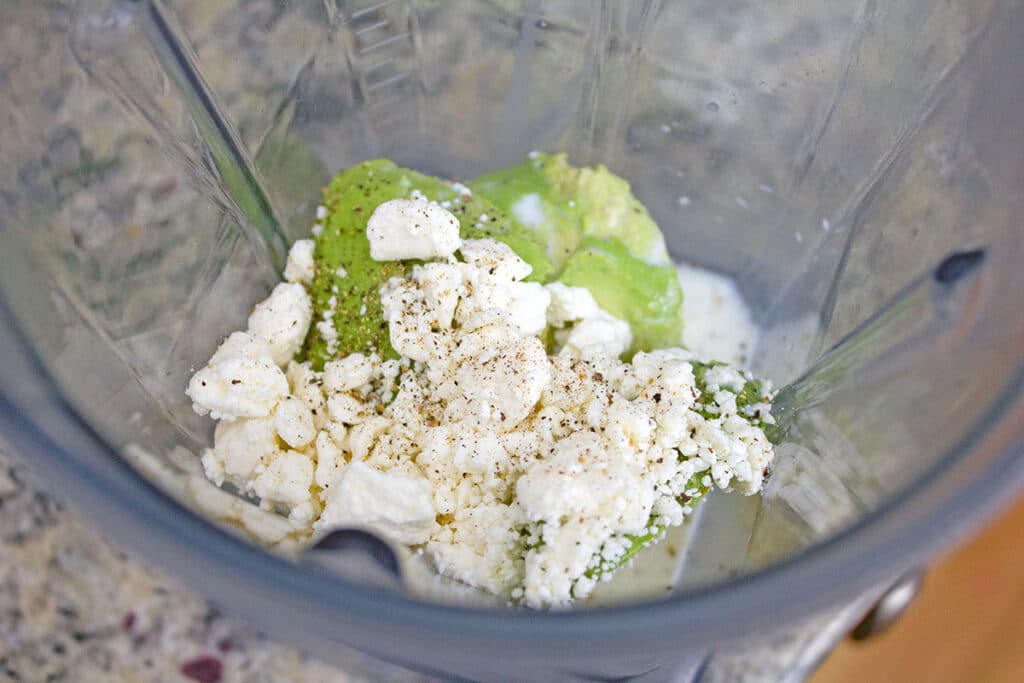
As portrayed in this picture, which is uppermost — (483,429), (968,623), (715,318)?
(483,429)

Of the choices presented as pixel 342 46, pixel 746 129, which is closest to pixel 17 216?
pixel 342 46

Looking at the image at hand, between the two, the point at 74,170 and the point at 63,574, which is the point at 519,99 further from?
the point at 63,574

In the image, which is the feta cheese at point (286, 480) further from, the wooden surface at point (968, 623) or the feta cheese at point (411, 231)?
the wooden surface at point (968, 623)

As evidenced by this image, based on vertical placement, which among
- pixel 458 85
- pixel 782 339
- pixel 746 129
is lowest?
pixel 782 339

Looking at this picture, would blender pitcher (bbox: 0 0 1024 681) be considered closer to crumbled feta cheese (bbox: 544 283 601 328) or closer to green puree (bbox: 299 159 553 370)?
green puree (bbox: 299 159 553 370)

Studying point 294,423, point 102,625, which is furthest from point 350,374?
point 102,625

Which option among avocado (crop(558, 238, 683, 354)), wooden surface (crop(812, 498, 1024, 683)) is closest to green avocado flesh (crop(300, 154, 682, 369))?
avocado (crop(558, 238, 683, 354))

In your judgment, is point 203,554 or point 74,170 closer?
point 203,554

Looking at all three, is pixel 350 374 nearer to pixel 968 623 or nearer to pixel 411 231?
pixel 411 231
